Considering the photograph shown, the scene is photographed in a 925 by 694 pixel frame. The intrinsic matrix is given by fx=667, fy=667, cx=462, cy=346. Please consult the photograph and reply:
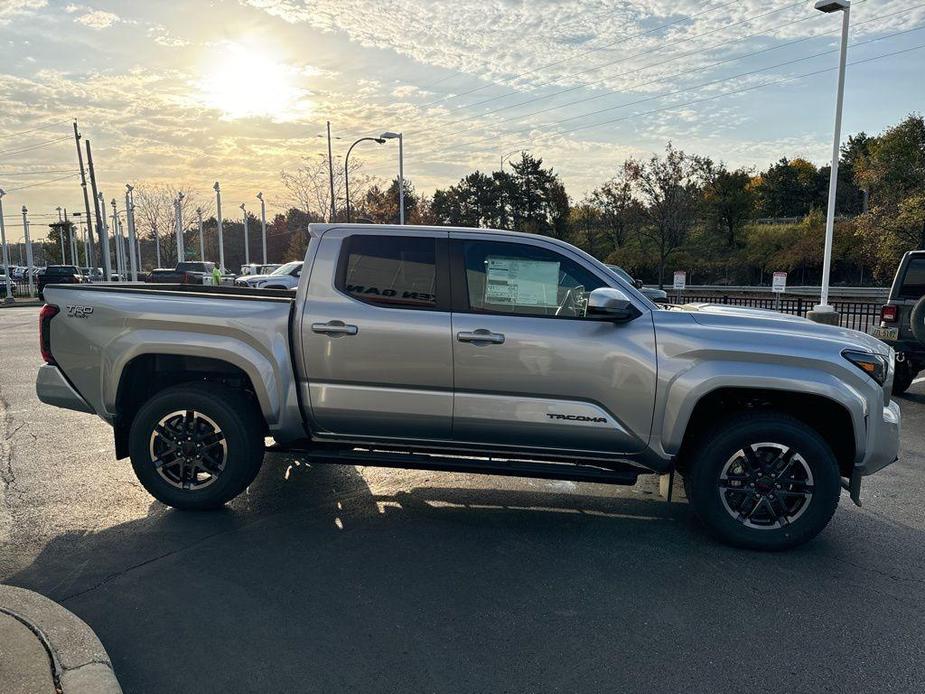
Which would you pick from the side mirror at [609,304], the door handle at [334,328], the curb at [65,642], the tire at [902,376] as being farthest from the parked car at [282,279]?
the curb at [65,642]

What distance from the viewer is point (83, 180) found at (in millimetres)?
42312

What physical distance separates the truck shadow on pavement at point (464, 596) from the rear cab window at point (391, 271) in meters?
1.55

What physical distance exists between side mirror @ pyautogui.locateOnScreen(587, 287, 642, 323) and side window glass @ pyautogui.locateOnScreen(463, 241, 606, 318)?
0.72 feet

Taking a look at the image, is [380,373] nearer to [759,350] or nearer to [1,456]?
[759,350]

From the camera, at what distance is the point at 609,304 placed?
4.04 metres

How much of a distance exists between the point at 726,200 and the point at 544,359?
4917 centimetres

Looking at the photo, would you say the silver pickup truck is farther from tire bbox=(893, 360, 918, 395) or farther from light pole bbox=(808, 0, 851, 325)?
light pole bbox=(808, 0, 851, 325)

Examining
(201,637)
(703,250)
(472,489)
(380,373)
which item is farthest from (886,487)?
(703,250)

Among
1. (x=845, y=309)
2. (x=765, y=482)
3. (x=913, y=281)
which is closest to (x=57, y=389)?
(x=765, y=482)

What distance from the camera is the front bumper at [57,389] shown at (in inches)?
189

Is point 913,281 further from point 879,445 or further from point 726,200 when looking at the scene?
point 726,200

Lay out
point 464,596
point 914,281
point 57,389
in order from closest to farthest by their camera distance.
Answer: point 464,596
point 57,389
point 914,281

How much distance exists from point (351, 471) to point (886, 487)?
14.7ft

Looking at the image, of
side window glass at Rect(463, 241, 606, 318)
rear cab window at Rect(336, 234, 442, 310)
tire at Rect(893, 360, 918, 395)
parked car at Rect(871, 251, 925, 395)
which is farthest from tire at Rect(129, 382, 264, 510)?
tire at Rect(893, 360, 918, 395)
